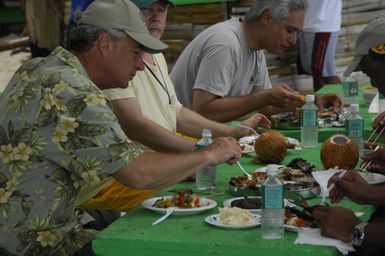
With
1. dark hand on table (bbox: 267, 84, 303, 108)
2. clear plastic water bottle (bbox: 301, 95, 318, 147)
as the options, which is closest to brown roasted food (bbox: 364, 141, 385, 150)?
clear plastic water bottle (bbox: 301, 95, 318, 147)

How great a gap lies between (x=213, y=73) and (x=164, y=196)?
7.75 feet

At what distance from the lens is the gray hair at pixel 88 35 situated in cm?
370

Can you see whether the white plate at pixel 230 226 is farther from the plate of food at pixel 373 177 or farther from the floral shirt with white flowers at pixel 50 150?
the plate of food at pixel 373 177

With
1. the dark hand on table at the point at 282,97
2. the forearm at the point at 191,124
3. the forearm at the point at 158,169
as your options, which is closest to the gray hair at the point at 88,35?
the forearm at the point at 158,169

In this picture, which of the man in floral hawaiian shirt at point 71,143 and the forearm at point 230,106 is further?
the forearm at point 230,106

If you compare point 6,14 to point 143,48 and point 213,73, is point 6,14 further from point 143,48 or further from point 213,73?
point 143,48

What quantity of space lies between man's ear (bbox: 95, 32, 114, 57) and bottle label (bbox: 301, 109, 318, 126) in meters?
1.71

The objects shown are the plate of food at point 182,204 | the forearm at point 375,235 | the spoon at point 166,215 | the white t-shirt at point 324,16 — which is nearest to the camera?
the forearm at point 375,235

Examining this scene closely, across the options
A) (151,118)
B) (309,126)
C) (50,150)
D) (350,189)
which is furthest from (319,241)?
(151,118)

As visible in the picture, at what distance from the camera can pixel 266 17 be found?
6039 millimetres

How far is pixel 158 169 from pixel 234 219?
0.42 meters

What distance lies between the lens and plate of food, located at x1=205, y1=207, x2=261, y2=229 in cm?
329

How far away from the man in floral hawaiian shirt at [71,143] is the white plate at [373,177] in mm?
616

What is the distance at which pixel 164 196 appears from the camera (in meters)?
3.78
